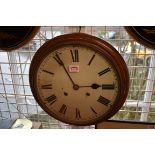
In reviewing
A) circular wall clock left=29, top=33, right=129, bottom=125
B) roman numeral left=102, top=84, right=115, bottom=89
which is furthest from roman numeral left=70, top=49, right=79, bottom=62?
roman numeral left=102, top=84, right=115, bottom=89

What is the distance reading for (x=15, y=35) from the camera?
72 cm

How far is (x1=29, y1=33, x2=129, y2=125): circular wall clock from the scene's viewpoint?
25.7 inches

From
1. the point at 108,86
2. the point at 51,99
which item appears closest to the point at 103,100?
the point at 108,86

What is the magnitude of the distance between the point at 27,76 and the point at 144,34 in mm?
542

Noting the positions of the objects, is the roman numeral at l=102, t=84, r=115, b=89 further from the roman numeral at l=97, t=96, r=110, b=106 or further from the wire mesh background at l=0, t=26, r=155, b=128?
the wire mesh background at l=0, t=26, r=155, b=128

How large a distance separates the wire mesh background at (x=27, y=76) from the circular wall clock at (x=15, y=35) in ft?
0.58

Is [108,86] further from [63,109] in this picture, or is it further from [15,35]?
[15,35]

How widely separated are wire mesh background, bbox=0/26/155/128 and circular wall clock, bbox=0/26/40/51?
0.58 ft

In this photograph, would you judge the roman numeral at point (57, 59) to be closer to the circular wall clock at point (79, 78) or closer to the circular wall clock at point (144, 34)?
the circular wall clock at point (79, 78)

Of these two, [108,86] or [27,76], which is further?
[27,76]

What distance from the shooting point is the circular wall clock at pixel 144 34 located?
0.66 m

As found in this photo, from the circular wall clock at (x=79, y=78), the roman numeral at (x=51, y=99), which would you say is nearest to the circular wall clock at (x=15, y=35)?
the circular wall clock at (x=79, y=78)

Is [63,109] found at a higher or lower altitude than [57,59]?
lower
